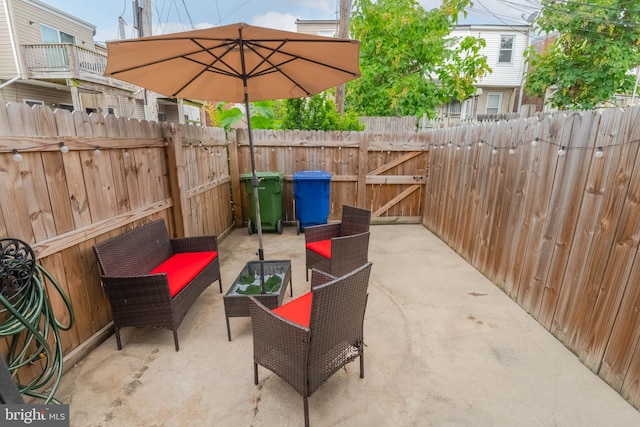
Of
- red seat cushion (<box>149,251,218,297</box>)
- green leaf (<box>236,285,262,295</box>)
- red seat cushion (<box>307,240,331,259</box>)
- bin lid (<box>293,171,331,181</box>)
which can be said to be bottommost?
green leaf (<box>236,285,262,295</box>)

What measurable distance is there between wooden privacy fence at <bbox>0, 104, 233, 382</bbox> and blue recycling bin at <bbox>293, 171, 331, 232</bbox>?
7.10 ft

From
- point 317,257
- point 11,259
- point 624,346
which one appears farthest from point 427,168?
point 11,259

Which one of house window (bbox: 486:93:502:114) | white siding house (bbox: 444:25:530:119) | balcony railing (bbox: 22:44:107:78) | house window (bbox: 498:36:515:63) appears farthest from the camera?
house window (bbox: 486:93:502:114)

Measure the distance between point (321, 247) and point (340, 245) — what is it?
0.41 meters

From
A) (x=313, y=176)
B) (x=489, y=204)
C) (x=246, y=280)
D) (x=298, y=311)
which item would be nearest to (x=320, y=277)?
(x=298, y=311)

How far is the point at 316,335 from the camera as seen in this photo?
164 centimetres

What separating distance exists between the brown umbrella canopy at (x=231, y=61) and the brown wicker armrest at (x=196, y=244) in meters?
1.55

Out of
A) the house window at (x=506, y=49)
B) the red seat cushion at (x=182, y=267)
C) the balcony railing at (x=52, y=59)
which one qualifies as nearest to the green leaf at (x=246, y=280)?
the red seat cushion at (x=182, y=267)

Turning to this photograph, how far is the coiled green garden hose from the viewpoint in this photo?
1694 mm

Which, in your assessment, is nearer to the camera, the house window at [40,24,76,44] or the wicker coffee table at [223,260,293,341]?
the wicker coffee table at [223,260,293,341]

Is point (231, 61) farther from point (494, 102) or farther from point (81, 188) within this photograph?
point (494, 102)

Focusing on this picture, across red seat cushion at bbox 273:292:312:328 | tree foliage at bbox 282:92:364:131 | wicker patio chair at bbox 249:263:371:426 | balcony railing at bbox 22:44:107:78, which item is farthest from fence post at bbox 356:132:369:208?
balcony railing at bbox 22:44:107:78

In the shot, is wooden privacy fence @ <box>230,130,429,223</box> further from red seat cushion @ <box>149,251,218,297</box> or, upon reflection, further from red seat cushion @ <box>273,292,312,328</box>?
red seat cushion @ <box>273,292,312,328</box>

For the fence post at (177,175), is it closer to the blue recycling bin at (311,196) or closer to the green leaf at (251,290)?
the green leaf at (251,290)
